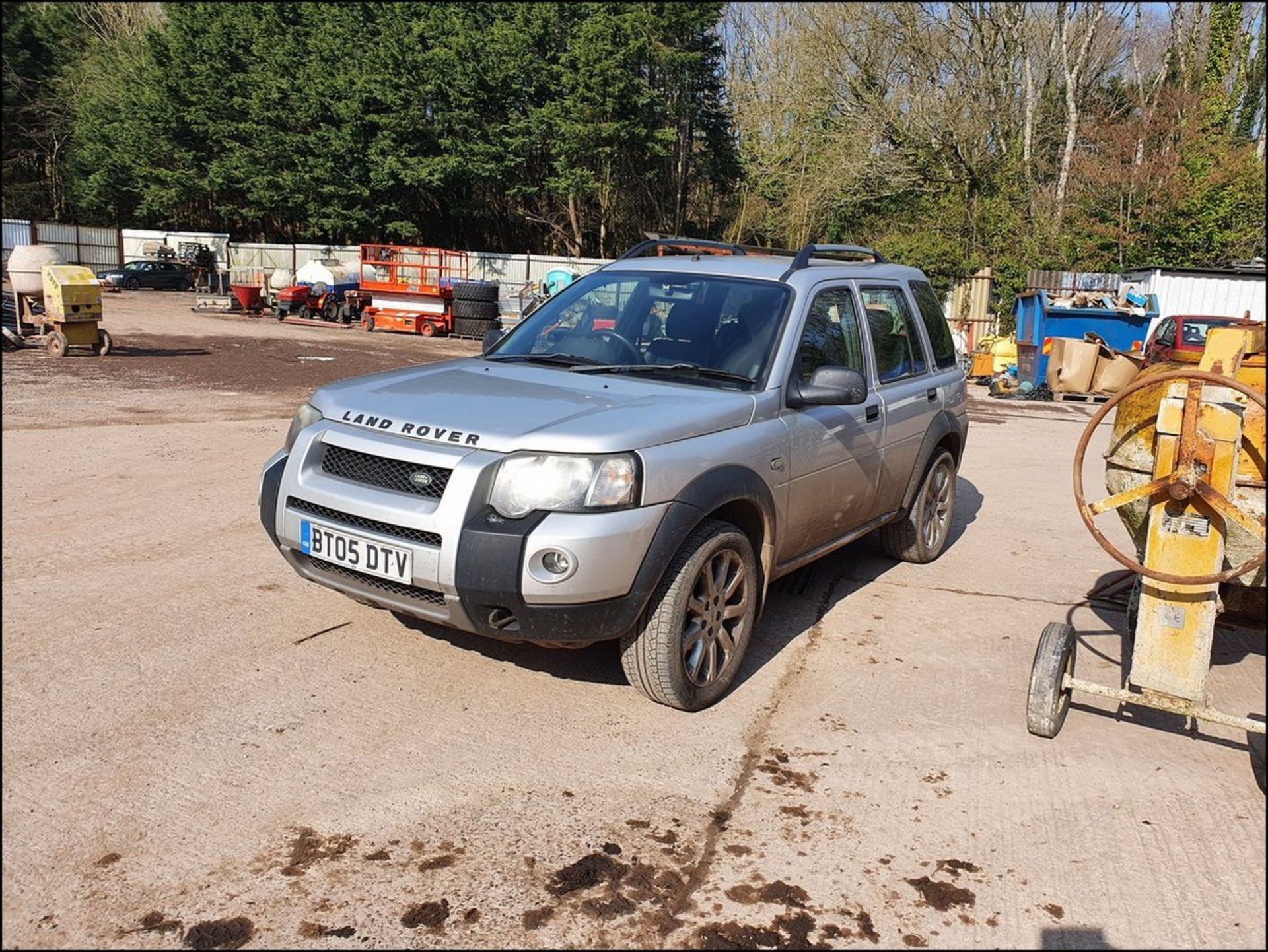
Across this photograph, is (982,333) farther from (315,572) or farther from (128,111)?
(128,111)

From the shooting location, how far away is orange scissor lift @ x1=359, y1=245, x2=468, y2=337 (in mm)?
26453

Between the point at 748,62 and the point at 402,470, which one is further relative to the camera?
the point at 748,62

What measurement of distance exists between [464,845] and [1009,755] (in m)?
2.21

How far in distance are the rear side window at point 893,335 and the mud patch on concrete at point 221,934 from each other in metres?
4.28

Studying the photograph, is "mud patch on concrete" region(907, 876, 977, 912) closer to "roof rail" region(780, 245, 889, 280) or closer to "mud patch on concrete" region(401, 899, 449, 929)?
"mud patch on concrete" region(401, 899, 449, 929)

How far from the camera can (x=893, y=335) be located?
19.9 feet

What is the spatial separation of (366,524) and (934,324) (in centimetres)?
431

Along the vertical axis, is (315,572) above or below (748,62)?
below

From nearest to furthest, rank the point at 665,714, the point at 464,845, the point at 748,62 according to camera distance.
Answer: the point at 464,845, the point at 665,714, the point at 748,62

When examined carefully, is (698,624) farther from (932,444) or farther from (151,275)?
(151,275)

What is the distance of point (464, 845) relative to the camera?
3199mm

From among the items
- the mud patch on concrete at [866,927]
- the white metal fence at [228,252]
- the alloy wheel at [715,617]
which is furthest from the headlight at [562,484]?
the white metal fence at [228,252]

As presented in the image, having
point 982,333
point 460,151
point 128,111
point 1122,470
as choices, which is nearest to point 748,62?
point 460,151

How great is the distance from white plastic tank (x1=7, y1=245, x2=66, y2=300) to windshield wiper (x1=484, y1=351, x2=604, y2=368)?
14.9 meters
